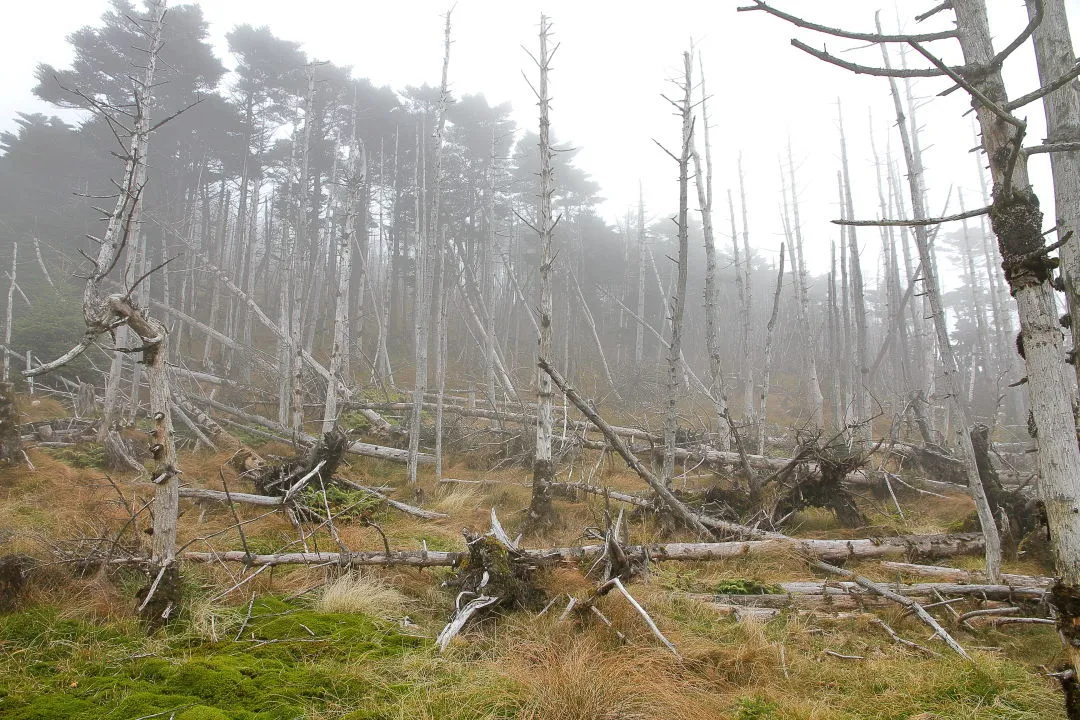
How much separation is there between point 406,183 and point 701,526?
22268 millimetres

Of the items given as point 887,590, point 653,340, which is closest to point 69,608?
point 887,590

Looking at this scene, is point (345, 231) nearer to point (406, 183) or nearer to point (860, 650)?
point (860, 650)

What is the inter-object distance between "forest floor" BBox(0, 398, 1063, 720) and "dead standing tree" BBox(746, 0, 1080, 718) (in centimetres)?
140

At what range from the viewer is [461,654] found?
3.70 meters

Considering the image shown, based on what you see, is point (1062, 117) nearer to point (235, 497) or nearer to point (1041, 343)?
point (1041, 343)

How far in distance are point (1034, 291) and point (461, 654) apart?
3.79 m

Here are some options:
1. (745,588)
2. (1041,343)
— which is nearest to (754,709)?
(745,588)

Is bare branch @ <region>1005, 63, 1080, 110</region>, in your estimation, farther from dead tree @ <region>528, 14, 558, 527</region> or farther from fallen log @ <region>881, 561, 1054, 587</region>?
dead tree @ <region>528, 14, 558, 527</region>

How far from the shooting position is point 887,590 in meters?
4.61

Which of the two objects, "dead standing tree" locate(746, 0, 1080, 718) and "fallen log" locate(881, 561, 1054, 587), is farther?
"fallen log" locate(881, 561, 1054, 587)

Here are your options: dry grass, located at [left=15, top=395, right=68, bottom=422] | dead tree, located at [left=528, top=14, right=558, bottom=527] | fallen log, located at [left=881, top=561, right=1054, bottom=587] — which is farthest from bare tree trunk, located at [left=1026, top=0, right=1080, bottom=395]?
dry grass, located at [left=15, top=395, right=68, bottom=422]

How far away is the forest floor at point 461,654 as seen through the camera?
292cm

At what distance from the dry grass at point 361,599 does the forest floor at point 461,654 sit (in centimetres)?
2

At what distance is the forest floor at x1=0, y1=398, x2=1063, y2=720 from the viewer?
9.57 ft
